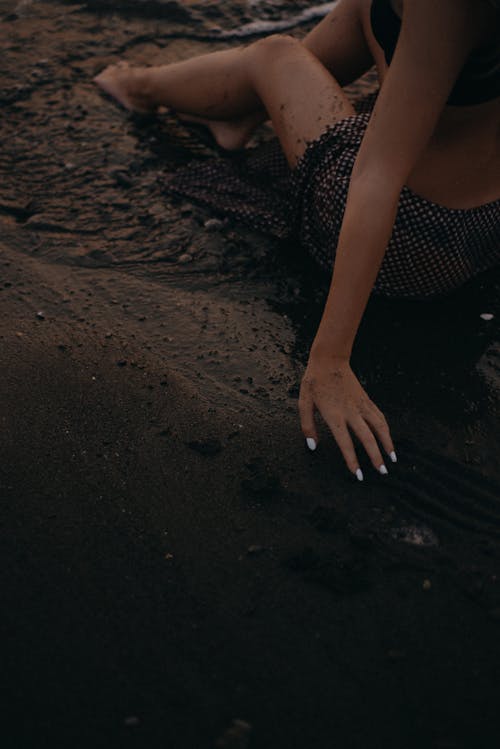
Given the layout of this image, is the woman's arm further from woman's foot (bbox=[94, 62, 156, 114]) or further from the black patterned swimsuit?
woman's foot (bbox=[94, 62, 156, 114])

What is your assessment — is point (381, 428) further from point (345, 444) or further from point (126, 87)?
point (126, 87)

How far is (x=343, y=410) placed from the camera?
2.07m

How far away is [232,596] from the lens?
1.85m

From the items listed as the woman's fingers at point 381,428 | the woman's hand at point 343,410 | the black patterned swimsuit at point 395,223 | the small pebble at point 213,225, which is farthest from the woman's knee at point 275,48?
the woman's fingers at point 381,428

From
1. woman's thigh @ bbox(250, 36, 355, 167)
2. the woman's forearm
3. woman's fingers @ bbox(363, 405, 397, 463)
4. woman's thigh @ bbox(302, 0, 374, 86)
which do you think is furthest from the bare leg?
woman's fingers @ bbox(363, 405, 397, 463)

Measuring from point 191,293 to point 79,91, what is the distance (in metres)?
1.66

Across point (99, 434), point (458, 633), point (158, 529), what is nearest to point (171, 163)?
point (99, 434)

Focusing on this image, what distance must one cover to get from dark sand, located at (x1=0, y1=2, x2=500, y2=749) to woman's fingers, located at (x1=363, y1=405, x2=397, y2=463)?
11 cm

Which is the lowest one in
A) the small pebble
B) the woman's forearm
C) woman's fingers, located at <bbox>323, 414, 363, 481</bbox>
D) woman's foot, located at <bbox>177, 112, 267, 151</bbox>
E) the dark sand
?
the dark sand

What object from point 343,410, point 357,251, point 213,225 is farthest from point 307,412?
point 213,225

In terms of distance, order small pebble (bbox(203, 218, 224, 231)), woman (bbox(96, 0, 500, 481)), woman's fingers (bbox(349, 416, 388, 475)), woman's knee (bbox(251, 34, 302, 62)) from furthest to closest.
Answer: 1. small pebble (bbox(203, 218, 224, 231))
2. woman's knee (bbox(251, 34, 302, 62))
3. woman's fingers (bbox(349, 416, 388, 475))
4. woman (bbox(96, 0, 500, 481))

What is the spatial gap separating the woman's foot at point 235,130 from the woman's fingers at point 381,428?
5.71 ft

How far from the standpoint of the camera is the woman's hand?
204cm

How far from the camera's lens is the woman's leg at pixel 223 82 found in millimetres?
3029
